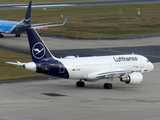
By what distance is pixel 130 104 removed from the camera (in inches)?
1591

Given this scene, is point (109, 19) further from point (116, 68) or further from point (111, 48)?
point (116, 68)

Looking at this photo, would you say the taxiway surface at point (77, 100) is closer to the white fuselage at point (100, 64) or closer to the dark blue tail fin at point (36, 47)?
the white fuselage at point (100, 64)

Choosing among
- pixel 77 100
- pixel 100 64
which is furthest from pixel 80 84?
pixel 77 100

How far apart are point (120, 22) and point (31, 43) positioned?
→ 259 feet

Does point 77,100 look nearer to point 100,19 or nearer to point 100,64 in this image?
point 100,64

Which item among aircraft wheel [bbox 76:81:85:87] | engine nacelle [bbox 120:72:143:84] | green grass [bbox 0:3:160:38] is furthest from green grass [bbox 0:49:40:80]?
green grass [bbox 0:3:160:38]

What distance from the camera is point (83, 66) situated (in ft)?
160

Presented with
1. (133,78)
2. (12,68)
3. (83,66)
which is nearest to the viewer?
(133,78)

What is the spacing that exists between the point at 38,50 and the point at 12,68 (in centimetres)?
1937

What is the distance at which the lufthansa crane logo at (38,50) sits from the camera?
153ft

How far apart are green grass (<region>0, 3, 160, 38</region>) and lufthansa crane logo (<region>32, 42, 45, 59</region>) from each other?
184 feet

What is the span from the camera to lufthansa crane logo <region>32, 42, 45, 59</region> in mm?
46603

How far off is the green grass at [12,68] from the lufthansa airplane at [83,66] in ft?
37.8

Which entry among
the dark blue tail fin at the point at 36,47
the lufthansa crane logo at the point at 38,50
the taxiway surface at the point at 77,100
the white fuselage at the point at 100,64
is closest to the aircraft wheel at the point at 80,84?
the taxiway surface at the point at 77,100
